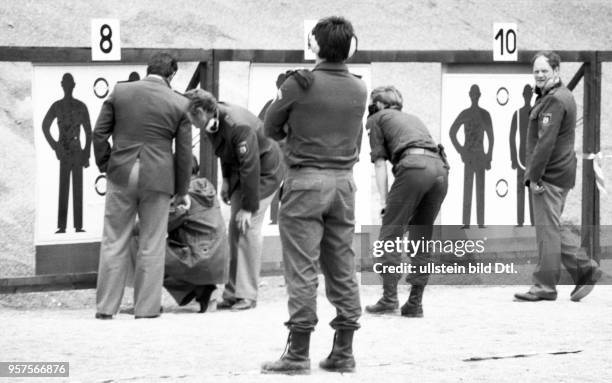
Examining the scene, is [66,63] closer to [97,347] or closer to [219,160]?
[219,160]

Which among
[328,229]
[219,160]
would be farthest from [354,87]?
[219,160]

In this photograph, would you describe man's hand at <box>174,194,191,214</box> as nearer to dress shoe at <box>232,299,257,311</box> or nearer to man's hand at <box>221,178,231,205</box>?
man's hand at <box>221,178,231,205</box>

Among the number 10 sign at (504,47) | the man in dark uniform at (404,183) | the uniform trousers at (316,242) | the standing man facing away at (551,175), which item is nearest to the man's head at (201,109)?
the man in dark uniform at (404,183)

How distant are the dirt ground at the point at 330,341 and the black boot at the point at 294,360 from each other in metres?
0.08

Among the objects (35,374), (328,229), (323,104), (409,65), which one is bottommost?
(35,374)

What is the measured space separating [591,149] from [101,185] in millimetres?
4415

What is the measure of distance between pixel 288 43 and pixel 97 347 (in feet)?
35.2

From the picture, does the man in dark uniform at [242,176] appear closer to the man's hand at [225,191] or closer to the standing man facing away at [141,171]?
the man's hand at [225,191]

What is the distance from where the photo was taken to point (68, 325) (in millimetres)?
9102

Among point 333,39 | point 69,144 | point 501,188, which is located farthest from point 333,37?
point 501,188

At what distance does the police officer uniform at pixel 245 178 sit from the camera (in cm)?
987

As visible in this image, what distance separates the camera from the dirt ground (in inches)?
293

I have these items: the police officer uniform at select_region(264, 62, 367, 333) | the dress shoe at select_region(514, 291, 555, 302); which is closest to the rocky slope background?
the dress shoe at select_region(514, 291, 555, 302)

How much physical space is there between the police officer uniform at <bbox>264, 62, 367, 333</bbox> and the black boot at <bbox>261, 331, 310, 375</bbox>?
5 centimetres
